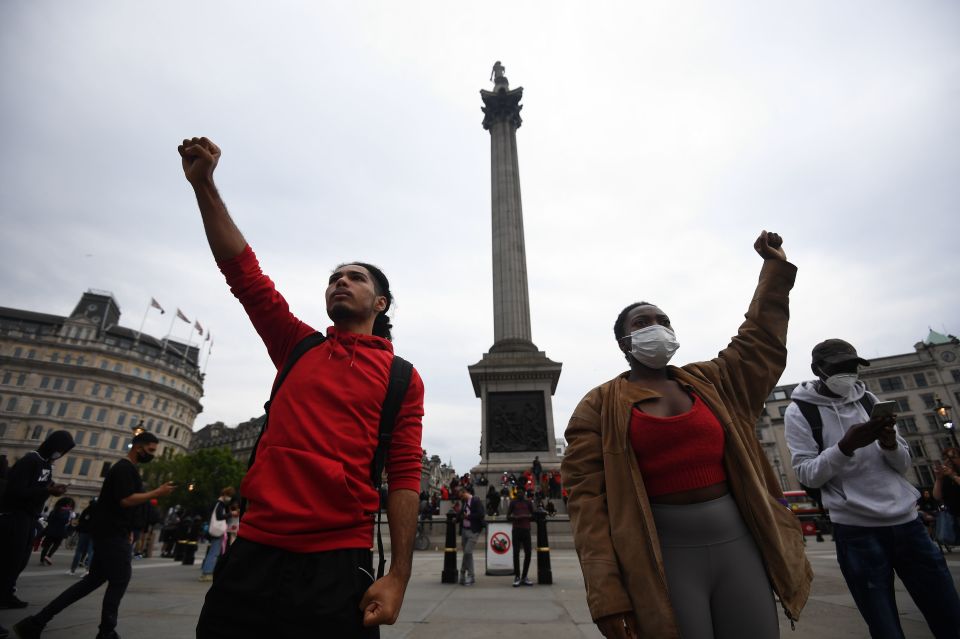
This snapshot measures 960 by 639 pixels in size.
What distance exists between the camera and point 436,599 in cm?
700

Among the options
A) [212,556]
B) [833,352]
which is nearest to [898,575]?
[833,352]

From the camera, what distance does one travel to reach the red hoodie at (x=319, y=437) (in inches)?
71.3

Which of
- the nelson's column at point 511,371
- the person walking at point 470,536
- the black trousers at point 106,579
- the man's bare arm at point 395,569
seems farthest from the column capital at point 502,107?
the man's bare arm at point 395,569

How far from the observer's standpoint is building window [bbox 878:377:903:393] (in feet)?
189

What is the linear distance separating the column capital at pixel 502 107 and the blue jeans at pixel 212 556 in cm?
3066

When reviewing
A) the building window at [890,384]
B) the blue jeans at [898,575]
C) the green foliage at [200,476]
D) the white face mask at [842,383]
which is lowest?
the blue jeans at [898,575]

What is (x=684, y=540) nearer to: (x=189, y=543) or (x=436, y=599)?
(x=436, y=599)

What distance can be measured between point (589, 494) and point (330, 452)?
1318mm

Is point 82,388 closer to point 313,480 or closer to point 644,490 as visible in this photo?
point 313,480

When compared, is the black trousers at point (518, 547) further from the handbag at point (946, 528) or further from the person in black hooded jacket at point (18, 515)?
the handbag at point (946, 528)

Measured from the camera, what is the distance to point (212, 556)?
10375 millimetres

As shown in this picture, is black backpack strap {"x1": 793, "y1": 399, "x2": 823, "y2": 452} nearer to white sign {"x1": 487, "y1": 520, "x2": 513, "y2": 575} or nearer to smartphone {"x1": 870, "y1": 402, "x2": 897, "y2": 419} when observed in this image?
smartphone {"x1": 870, "y1": 402, "x2": 897, "y2": 419}

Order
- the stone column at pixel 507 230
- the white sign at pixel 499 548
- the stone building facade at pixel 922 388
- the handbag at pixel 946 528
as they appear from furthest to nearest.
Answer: the stone building facade at pixel 922 388 < the stone column at pixel 507 230 < the white sign at pixel 499 548 < the handbag at pixel 946 528

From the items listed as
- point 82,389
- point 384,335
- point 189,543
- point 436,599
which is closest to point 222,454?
point 82,389
